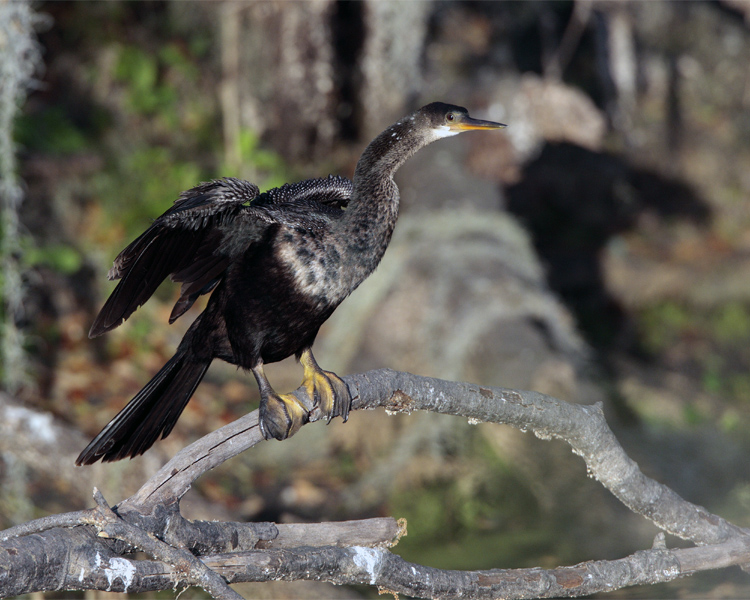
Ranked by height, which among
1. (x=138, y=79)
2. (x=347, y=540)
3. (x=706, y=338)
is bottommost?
(x=706, y=338)

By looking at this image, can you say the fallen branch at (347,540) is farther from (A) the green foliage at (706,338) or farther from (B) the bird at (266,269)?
(A) the green foliage at (706,338)

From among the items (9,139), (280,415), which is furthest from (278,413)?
(9,139)

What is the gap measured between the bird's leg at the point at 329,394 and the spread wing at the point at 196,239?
1.61 ft

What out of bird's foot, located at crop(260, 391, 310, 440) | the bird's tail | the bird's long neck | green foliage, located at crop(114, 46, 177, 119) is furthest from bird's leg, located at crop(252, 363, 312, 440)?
green foliage, located at crop(114, 46, 177, 119)

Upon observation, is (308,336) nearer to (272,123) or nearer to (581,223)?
(272,123)

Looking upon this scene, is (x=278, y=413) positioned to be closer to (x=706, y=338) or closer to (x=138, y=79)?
(x=138, y=79)

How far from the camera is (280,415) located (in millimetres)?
2443

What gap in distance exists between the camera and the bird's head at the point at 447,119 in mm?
2469

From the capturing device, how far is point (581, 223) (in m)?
8.57

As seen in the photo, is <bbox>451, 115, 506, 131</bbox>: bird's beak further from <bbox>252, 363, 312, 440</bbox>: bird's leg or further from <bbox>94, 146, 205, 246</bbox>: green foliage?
<bbox>94, 146, 205, 246</bbox>: green foliage

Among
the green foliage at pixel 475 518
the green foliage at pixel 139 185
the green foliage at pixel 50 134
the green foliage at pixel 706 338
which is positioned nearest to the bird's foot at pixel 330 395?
the green foliage at pixel 475 518

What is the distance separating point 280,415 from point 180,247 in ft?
2.02

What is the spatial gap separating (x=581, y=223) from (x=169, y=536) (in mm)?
7330

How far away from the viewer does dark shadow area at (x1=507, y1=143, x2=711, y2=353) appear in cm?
812
